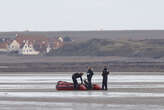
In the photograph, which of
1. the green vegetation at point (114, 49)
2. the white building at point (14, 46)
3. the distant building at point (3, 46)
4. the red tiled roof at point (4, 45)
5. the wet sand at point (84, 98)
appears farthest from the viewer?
the red tiled roof at point (4, 45)

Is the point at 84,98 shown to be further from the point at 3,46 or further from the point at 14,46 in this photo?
the point at 3,46

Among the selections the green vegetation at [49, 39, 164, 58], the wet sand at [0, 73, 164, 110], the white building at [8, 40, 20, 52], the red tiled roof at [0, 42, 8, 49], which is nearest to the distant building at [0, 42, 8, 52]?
the red tiled roof at [0, 42, 8, 49]

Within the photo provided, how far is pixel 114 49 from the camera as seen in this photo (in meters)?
106

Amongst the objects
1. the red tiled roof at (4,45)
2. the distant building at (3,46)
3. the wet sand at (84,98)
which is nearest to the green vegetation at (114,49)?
the distant building at (3,46)

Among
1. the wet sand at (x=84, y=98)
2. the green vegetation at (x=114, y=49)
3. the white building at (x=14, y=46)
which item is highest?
the white building at (x=14, y=46)

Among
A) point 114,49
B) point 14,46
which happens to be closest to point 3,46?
point 14,46

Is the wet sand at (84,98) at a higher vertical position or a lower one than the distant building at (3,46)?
lower

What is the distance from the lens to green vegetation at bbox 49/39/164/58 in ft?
319

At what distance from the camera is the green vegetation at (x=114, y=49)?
319 feet

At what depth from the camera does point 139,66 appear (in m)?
65.6

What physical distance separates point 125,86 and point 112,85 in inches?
51.6

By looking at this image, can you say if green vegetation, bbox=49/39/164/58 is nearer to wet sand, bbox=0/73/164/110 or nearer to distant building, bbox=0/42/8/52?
distant building, bbox=0/42/8/52

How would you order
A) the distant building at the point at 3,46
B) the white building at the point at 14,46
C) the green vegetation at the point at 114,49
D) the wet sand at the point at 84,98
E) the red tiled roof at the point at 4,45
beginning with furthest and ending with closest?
the red tiled roof at the point at 4,45 < the distant building at the point at 3,46 < the white building at the point at 14,46 < the green vegetation at the point at 114,49 < the wet sand at the point at 84,98

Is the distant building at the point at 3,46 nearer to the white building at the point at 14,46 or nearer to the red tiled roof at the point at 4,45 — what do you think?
Answer: the red tiled roof at the point at 4,45
